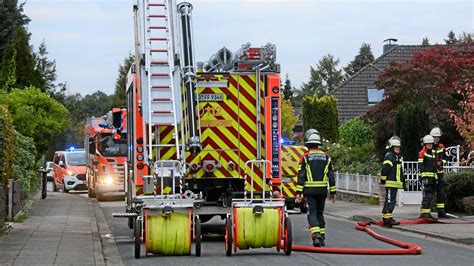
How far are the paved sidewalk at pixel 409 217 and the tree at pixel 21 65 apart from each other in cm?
1266

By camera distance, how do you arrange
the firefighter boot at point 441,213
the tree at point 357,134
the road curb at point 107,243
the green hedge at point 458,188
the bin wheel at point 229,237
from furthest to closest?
1. the tree at point 357,134
2. the green hedge at point 458,188
3. the firefighter boot at point 441,213
4. the road curb at point 107,243
5. the bin wheel at point 229,237

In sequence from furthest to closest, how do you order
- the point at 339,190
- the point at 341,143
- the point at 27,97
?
the point at 341,143
the point at 339,190
the point at 27,97

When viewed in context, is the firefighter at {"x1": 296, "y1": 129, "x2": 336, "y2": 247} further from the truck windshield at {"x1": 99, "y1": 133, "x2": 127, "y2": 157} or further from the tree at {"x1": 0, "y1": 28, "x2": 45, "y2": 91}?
the tree at {"x1": 0, "y1": 28, "x2": 45, "y2": 91}

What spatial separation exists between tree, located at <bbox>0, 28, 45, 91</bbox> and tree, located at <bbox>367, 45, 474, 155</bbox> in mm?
12435

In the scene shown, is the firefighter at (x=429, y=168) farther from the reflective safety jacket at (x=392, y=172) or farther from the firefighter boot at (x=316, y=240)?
the firefighter boot at (x=316, y=240)

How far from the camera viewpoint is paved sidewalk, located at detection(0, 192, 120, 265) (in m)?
13.7

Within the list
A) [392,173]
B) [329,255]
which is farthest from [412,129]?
[329,255]

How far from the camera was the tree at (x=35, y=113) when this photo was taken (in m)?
29.9

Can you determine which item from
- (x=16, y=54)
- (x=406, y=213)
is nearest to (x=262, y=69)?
(x=406, y=213)

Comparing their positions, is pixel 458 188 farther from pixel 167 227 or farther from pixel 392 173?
pixel 167 227

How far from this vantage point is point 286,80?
4188 inches

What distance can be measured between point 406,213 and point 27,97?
1292 centimetres

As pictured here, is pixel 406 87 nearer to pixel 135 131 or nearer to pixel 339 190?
pixel 339 190

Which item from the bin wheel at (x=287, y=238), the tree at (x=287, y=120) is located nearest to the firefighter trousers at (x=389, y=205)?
the bin wheel at (x=287, y=238)
